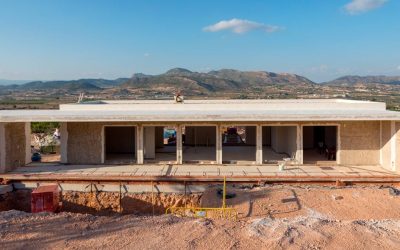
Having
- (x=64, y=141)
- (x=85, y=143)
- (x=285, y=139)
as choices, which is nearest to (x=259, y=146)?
(x=285, y=139)

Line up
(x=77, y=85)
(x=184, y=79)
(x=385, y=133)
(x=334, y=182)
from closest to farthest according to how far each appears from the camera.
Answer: (x=334, y=182) < (x=385, y=133) < (x=184, y=79) < (x=77, y=85)

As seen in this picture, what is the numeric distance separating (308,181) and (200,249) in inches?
360

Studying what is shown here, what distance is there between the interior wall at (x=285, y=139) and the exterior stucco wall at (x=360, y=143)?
86.0 inches

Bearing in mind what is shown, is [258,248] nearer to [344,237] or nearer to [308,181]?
[344,237]

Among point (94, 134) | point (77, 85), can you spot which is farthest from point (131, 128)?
point (77, 85)

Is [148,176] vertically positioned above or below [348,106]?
below

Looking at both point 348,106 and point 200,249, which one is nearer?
point 200,249

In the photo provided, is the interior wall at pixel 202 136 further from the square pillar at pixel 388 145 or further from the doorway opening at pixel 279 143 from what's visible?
the square pillar at pixel 388 145

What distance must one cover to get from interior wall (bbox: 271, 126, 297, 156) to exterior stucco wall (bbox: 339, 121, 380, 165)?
2.19 meters

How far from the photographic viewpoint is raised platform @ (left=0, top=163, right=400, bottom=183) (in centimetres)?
1584

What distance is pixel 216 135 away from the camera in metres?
18.5

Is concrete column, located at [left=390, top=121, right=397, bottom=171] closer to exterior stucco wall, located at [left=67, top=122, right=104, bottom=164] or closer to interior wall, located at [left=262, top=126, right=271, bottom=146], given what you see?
interior wall, located at [left=262, top=126, right=271, bottom=146]

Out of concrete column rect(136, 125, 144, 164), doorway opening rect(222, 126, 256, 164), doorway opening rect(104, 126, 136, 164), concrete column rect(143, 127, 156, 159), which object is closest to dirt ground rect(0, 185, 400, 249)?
concrete column rect(136, 125, 144, 164)

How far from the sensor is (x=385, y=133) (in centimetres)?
1759
